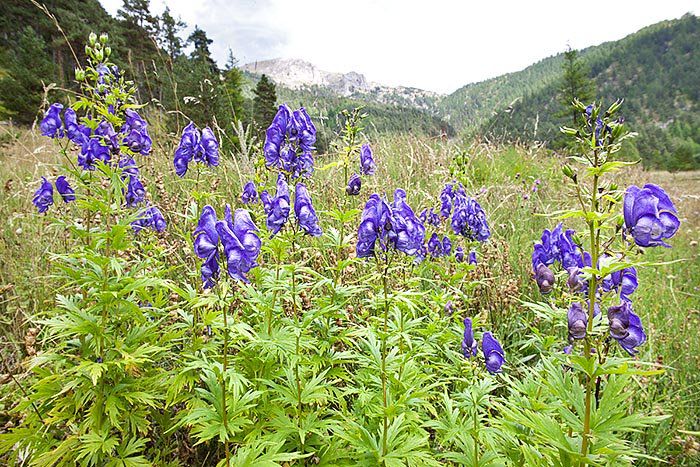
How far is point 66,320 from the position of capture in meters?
1.93

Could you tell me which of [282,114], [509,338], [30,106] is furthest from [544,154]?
[30,106]

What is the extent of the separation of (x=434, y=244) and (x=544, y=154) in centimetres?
921

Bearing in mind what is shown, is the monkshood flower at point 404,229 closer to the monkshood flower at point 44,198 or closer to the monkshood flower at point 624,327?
the monkshood flower at point 624,327

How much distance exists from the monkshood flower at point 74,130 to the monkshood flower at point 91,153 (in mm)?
99

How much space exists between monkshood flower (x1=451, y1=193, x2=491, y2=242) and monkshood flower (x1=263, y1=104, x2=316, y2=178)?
125 cm

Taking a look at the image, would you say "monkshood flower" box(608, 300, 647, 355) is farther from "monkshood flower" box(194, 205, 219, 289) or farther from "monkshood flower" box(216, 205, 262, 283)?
"monkshood flower" box(194, 205, 219, 289)

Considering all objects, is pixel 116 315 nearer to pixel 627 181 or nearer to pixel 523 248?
pixel 523 248

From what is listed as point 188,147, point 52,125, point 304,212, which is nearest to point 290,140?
point 304,212

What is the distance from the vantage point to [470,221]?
10.4 feet

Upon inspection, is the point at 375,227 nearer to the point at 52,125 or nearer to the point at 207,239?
the point at 207,239

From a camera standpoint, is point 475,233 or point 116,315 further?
point 475,233

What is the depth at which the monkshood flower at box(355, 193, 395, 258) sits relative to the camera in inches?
80.9

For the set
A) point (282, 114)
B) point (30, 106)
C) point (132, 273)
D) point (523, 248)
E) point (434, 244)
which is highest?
point (30, 106)

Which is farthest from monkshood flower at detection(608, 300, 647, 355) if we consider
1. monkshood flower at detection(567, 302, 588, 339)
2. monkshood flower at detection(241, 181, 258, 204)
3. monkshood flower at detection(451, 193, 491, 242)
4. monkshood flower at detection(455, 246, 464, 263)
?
monkshood flower at detection(241, 181, 258, 204)
